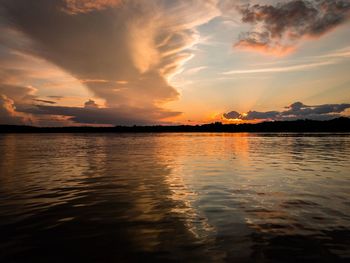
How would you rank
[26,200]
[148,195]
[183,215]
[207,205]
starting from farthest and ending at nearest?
[148,195] < [26,200] < [207,205] < [183,215]

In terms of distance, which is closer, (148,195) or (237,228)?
(237,228)

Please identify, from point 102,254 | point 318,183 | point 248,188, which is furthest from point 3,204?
point 318,183

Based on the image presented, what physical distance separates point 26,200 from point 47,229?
516cm

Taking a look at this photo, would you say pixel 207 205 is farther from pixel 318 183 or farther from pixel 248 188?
pixel 318 183

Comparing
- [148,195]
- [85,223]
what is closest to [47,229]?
[85,223]

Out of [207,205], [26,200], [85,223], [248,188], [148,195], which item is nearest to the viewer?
[85,223]

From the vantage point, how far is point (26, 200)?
14.2 metres

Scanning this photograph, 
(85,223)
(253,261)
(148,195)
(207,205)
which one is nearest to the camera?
(253,261)

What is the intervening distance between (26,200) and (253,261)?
1146 centimetres

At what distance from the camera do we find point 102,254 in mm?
7816

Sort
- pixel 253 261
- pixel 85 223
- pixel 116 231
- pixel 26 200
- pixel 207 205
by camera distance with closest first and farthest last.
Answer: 1. pixel 253 261
2. pixel 116 231
3. pixel 85 223
4. pixel 207 205
5. pixel 26 200

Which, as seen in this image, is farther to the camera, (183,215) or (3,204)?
(3,204)

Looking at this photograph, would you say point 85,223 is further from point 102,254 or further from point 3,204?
point 3,204

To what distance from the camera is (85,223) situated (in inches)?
419
